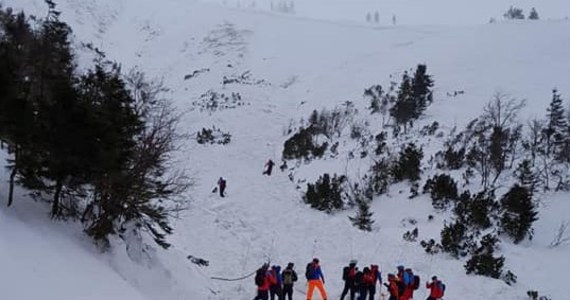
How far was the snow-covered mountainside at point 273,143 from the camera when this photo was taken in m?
11.7

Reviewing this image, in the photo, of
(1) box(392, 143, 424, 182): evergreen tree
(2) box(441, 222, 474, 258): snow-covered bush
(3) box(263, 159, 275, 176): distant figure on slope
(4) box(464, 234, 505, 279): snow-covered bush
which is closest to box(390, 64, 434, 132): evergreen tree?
(1) box(392, 143, 424, 182): evergreen tree

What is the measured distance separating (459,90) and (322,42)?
100ft

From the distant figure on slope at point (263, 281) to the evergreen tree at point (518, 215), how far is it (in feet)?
28.4

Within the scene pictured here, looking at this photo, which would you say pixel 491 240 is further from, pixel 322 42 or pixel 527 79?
pixel 322 42

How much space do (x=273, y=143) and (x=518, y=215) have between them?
67.7 ft

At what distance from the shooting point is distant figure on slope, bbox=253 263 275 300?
12.3m

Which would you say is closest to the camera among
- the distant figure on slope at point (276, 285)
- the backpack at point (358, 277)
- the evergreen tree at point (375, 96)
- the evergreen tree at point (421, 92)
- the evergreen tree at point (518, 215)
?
the distant figure on slope at point (276, 285)

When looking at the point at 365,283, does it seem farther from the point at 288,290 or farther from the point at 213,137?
the point at 213,137

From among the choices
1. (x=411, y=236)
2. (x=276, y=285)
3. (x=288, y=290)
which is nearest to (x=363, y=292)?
(x=288, y=290)

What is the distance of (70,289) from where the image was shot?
9.17 m

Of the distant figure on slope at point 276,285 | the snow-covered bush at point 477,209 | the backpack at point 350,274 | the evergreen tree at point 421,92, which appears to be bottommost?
the distant figure on slope at point 276,285

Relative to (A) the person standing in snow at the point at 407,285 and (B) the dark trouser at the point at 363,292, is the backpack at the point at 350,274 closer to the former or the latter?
(B) the dark trouser at the point at 363,292

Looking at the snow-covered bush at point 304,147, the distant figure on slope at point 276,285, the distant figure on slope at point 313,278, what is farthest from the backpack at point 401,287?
the snow-covered bush at point 304,147

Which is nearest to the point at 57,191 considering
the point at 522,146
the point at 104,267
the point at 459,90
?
the point at 104,267
